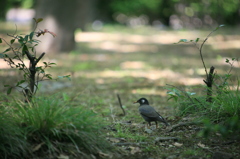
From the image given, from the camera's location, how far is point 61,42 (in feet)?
37.8

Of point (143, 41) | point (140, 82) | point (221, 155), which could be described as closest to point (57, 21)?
point (140, 82)

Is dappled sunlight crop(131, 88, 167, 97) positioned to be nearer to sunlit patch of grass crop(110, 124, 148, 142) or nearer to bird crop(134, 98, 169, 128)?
bird crop(134, 98, 169, 128)

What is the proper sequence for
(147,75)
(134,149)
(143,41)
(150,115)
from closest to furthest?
(134,149), (150,115), (147,75), (143,41)

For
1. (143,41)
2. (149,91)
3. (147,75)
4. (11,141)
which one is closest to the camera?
(11,141)

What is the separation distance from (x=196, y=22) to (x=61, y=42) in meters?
13.9

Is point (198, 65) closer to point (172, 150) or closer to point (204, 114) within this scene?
point (204, 114)

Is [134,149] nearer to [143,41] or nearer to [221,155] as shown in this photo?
[221,155]

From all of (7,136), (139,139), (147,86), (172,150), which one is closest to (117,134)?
(139,139)


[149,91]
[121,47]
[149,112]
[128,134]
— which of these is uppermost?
[121,47]

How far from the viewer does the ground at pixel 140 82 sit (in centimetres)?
359

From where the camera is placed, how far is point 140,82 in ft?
26.1

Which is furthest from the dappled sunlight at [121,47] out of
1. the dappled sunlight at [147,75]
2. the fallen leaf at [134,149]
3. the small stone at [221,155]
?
the small stone at [221,155]

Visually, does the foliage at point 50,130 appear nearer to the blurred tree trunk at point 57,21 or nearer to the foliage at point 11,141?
the foliage at point 11,141

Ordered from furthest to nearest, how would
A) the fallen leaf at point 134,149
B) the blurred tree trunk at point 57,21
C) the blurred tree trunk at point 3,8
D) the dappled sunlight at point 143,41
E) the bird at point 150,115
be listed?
the blurred tree trunk at point 3,8
the dappled sunlight at point 143,41
the blurred tree trunk at point 57,21
the bird at point 150,115
the fallen leaf at point 134,149
